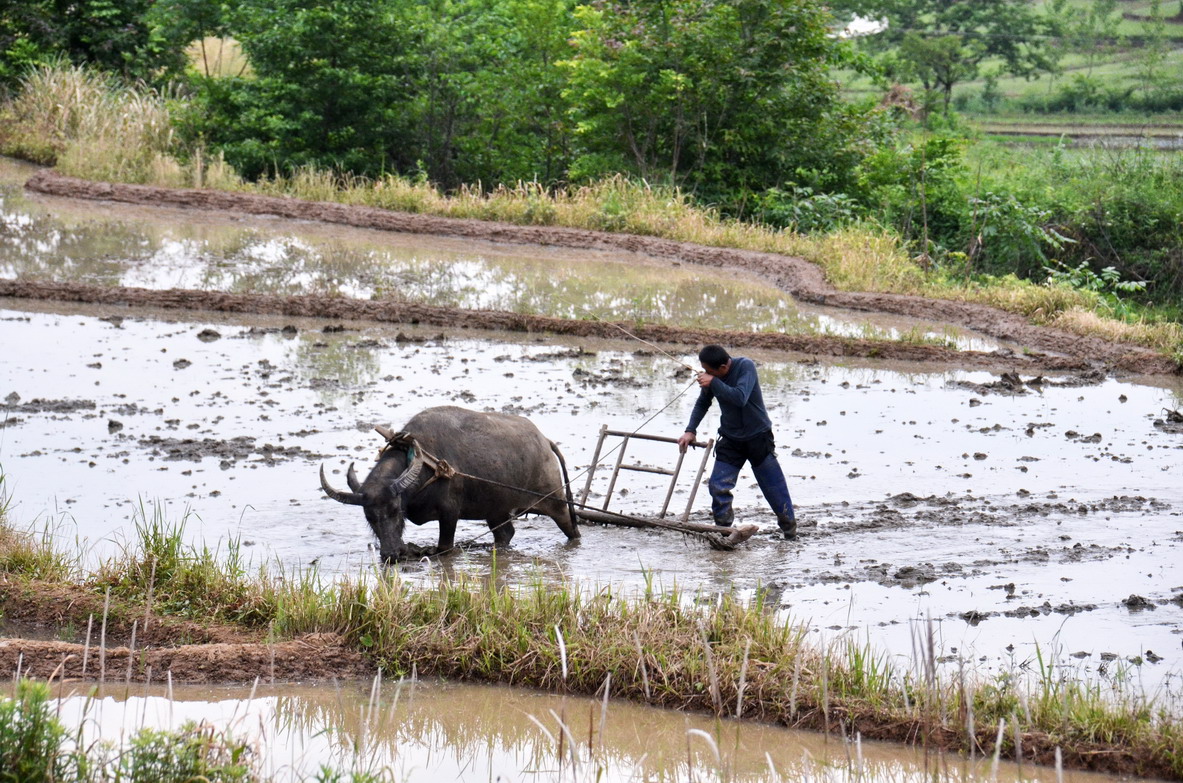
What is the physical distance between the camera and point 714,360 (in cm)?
890

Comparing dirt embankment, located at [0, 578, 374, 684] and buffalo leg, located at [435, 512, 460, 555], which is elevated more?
buffalo leg, located at [435, 512, 460, 555]

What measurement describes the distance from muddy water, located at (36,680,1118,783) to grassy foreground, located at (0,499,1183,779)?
0.38ft

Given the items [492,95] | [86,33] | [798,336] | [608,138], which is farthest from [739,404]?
[86,33]

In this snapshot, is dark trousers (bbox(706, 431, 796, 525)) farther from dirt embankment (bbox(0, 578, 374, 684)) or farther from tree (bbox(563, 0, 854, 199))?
tree (bbox(563, 0, 854, 199))

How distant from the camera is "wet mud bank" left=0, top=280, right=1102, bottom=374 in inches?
594

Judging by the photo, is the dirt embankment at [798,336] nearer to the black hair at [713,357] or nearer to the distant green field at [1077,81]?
the black hair at [713,357]

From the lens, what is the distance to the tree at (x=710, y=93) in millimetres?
23906

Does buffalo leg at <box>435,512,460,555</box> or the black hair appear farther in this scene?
the black hair

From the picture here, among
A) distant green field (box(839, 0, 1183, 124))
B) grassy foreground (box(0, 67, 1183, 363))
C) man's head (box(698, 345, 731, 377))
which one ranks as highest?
distant green field (box(839, 0, 1183, 124))

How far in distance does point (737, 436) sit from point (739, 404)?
0.36 meters

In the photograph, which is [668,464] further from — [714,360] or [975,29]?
[975,29]

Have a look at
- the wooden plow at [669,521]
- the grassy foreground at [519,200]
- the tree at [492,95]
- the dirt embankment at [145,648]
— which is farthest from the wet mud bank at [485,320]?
the tree at [492,95]

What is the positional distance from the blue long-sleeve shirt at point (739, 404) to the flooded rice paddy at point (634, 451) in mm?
823

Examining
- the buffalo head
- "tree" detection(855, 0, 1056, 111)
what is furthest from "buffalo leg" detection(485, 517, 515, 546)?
"tree" detection(855, 0, 1056, 111)
